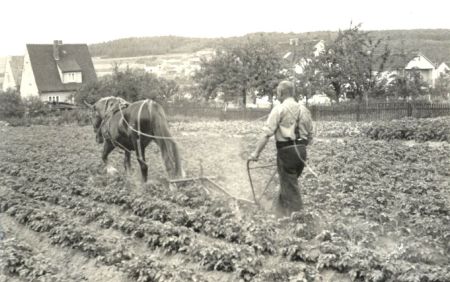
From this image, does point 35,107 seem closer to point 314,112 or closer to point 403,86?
point 314,112

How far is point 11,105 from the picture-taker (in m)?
30.4

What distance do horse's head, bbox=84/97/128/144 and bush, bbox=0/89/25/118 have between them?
1885 centimetres

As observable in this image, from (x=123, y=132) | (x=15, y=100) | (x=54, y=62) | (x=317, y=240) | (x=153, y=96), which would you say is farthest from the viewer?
(x=15, y=100)

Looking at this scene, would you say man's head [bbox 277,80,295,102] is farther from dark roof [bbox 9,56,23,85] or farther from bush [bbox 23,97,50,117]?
dark roof [bbox 9,56,23,85]

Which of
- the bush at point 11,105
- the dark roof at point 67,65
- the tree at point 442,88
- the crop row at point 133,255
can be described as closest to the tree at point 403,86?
the tree at point 442,88

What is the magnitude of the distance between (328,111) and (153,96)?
9486mm

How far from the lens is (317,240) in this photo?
644 centimetres

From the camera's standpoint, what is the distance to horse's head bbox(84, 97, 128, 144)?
11441 mm

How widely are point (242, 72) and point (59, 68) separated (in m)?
11.1

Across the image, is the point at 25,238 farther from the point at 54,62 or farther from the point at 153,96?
the point at 54,62

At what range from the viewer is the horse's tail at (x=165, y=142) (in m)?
9.49

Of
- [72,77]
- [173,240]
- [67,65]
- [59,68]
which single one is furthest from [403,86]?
[173,240]

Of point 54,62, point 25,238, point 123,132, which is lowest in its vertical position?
point 25,238

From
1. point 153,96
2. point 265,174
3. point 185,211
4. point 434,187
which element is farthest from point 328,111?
point 185,211
